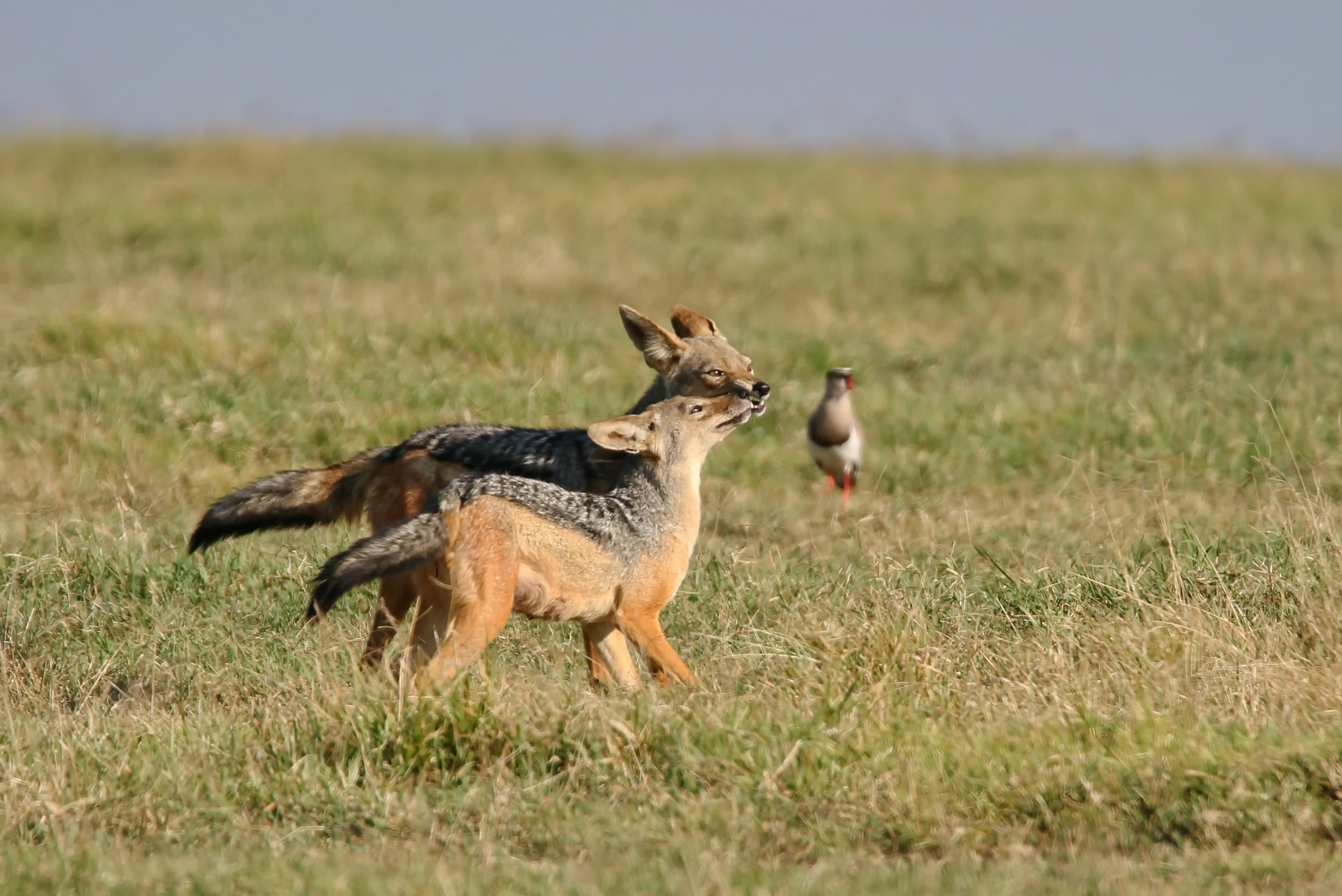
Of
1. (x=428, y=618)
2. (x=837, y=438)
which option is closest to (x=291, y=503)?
(x=428, y=618)

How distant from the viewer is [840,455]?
8609mm

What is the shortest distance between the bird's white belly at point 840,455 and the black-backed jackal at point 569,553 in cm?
222

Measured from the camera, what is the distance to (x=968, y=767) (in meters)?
4.81

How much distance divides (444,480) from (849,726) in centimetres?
222

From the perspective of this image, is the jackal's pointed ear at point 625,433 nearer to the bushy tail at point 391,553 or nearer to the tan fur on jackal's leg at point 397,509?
the bushy tail at point 391,553

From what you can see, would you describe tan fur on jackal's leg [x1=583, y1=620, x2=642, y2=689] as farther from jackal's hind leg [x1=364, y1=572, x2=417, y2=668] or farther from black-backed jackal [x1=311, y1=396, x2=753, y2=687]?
jackal's hind leg [x1=364, y1=572, x2=417, y2=668]

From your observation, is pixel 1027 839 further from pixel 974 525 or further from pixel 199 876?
pixel 974 525

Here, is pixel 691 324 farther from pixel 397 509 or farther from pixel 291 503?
pixel 291 503

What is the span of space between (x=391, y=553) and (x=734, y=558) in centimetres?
210

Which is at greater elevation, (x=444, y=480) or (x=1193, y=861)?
(x=444, y=480)

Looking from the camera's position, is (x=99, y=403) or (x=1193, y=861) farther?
(x=99, y=403)

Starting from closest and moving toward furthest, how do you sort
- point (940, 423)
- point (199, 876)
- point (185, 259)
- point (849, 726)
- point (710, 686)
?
point (199, 876), point (849, 726), point (710, 686), point (940, 423), point (185, 259)

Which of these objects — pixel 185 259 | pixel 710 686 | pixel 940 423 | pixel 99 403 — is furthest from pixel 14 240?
pixel 710 686

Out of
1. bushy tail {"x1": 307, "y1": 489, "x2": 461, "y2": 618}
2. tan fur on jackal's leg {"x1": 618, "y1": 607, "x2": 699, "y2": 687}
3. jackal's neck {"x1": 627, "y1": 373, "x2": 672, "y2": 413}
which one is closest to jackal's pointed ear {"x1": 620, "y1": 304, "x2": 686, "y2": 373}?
jackal's neck {"x1": 627, "y1": 373, "x2": 672, "y2": 413}
